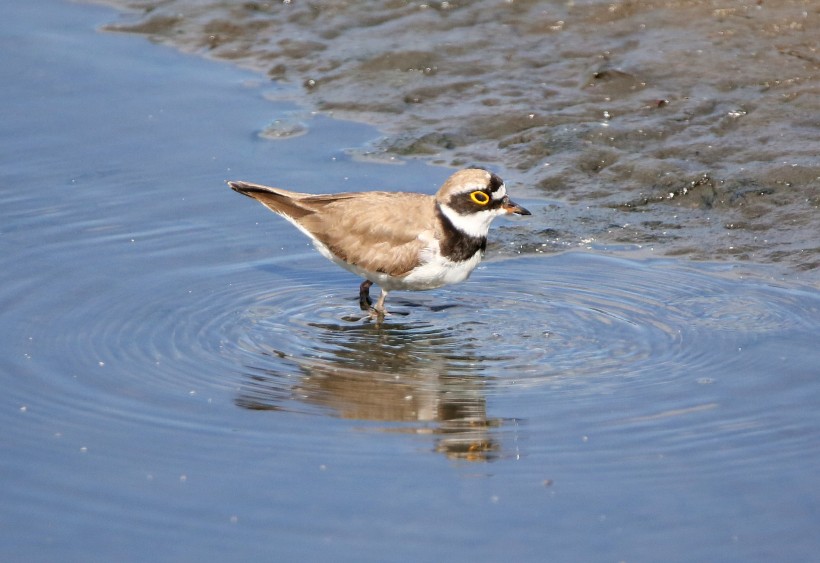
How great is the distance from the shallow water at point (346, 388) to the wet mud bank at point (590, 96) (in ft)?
1.85

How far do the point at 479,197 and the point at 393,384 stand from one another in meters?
1.93

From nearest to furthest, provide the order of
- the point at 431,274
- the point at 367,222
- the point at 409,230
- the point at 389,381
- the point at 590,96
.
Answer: the point at 389,381 < the point at 431,274 < the point at 409,230 < the point at 367,222 < the point at 590,96

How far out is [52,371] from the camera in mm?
8148

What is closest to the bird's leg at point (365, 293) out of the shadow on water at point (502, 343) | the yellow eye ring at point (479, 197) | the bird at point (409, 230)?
the bird at point (409, 230)

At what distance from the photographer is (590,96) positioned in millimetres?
13023

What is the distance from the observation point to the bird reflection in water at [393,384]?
7414 millimetres

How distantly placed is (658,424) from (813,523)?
4.15ft

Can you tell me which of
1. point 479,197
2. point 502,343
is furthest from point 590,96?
point 502,343

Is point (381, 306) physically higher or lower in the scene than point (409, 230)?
lower

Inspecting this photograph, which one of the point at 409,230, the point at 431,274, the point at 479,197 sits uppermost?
the point at 479,197

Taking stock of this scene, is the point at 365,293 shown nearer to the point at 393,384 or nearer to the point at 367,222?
the point at 367,222

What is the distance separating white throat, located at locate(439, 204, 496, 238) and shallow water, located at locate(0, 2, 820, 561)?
1.93 ft

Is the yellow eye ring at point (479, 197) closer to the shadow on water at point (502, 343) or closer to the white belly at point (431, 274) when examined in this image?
the white belly at point (431, 274)

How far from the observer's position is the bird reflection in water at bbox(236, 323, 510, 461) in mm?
7414
